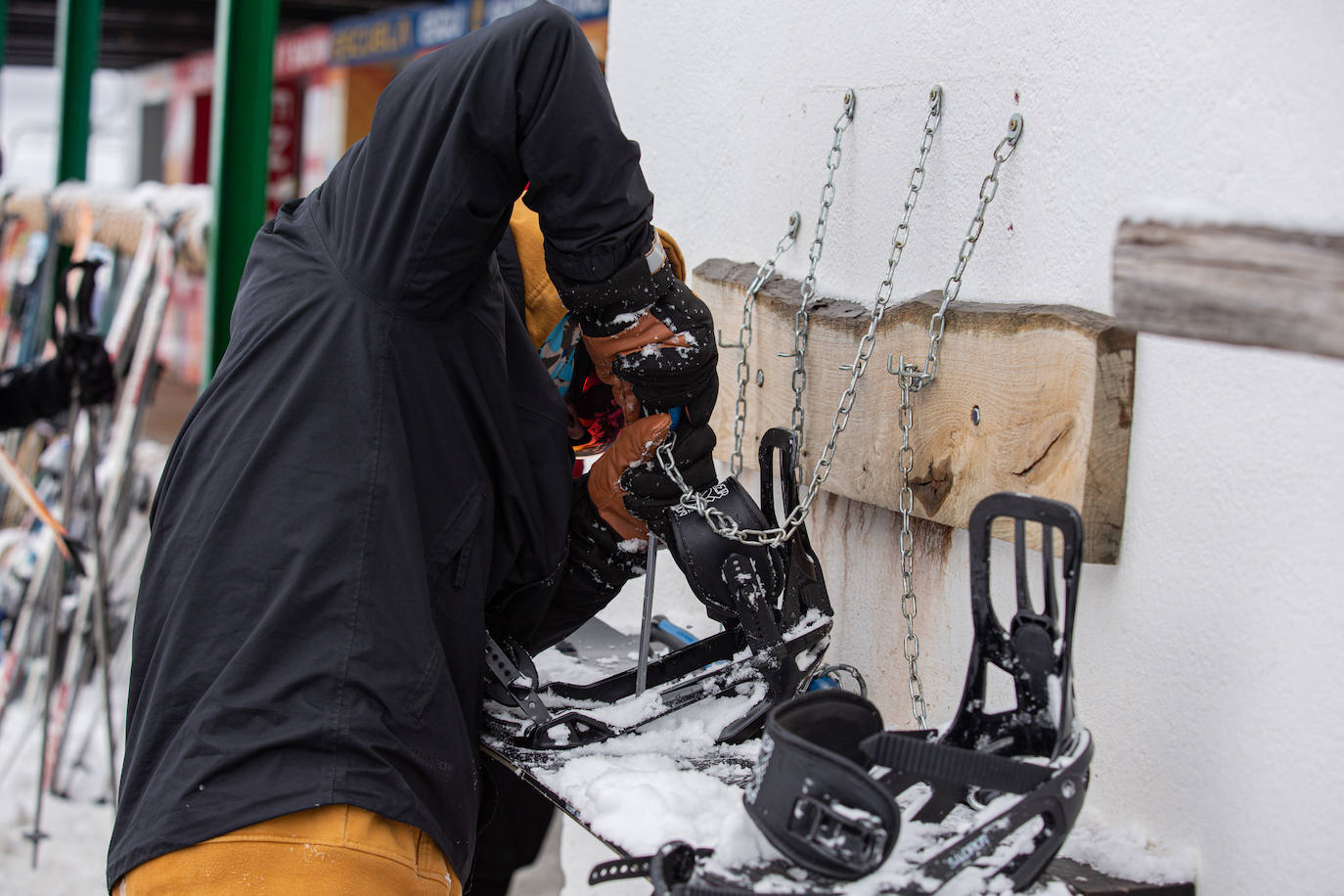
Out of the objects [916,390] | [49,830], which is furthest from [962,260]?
[49,830]

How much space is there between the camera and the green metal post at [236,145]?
4266 mm

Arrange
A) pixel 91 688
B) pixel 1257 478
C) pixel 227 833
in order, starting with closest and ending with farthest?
pixel 1257 478 < pixel 227 833 < pixel 91 688

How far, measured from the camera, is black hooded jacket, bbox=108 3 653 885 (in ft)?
5.16

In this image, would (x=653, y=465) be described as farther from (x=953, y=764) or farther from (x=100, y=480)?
(x=100, y=480)

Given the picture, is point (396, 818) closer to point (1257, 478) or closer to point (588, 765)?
point (588, 765)

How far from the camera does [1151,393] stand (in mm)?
1569

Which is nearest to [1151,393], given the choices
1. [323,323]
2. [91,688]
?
[323,323]

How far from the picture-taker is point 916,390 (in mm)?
1971

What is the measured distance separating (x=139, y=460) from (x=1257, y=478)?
5724 millimetres

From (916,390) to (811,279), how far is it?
0.36 m

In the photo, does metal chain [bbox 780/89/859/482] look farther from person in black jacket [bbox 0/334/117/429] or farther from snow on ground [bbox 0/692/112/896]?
snow on ground [bbox 0/692/112/896]

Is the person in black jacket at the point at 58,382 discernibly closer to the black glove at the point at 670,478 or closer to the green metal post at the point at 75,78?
the green metal post at the point at 75,78

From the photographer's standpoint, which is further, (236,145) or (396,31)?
(396,31)

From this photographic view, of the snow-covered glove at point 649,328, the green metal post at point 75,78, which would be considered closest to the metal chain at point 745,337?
the snow-covered glove at point 649,328
